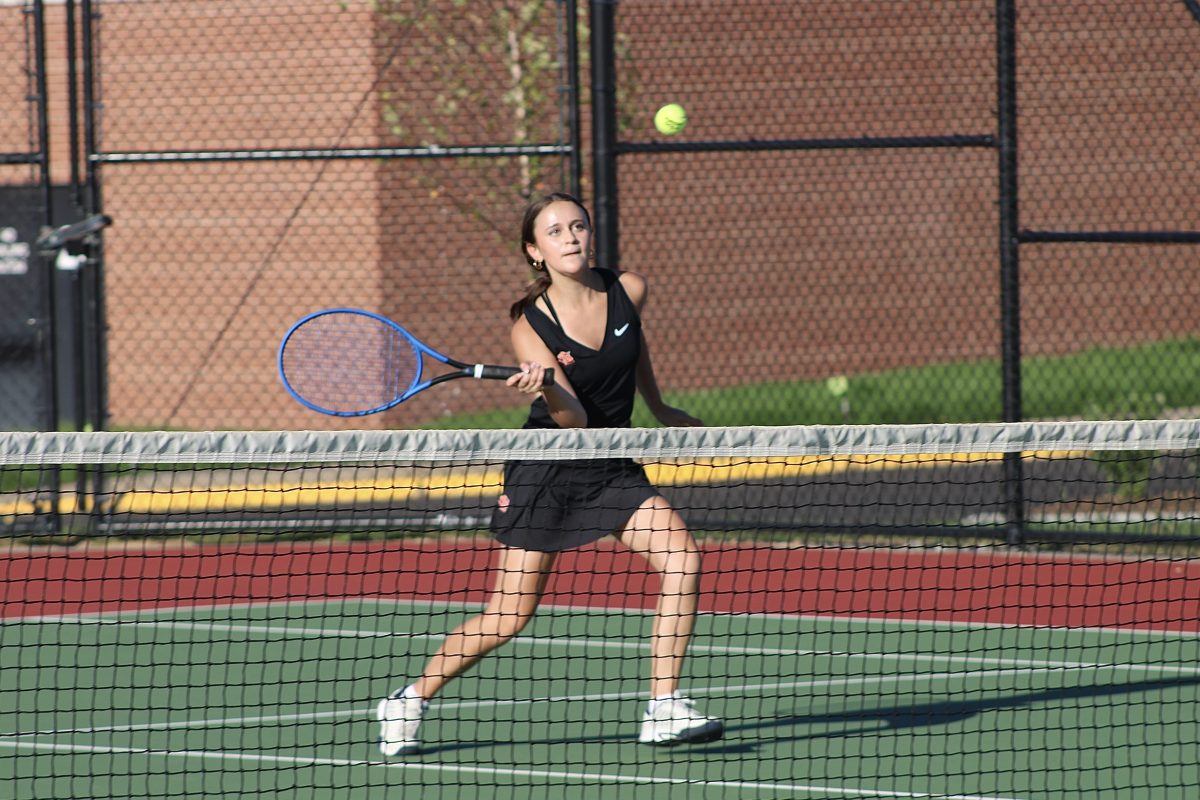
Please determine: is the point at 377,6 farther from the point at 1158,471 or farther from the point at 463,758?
the point at 463,758

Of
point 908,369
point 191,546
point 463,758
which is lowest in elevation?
point 463,758

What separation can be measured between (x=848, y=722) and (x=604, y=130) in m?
3.68

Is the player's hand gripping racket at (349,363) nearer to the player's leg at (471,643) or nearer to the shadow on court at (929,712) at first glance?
the player's leg at (471,643)

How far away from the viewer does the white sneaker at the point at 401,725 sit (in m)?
5.28

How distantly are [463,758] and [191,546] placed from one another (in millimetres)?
4386

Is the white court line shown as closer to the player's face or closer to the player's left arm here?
the player's left arm

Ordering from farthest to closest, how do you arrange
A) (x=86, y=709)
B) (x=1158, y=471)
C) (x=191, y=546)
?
1. (x=1158, y=471)
2. (x=191, y=546)
3. (x=86, y=709)

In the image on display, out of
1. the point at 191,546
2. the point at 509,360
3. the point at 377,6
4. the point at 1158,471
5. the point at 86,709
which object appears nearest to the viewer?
the point at 86,709

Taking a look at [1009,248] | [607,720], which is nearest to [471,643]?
[607,720]

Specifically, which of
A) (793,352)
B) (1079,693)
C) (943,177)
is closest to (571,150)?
(1079,693)

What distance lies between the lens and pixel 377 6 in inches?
524

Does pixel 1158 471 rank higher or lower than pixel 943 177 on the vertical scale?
lower

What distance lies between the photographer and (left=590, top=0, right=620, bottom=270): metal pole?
28.0ft

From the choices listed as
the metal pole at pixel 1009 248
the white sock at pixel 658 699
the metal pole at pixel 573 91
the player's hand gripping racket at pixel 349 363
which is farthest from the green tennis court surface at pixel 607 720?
the metal pole at pixel 573 91
